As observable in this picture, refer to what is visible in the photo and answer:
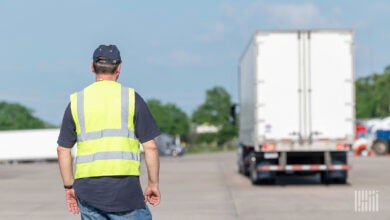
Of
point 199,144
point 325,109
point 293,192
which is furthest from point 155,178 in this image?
point 199,144

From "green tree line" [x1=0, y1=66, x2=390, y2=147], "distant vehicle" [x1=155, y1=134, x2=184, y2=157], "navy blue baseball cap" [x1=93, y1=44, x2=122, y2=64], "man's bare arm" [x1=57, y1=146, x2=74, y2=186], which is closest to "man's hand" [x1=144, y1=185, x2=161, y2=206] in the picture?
"man's bare arm" [x1=57, y1=146, x2=74, y2=186]

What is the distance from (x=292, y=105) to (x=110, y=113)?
17226 millimetres

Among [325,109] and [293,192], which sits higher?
[325,109]

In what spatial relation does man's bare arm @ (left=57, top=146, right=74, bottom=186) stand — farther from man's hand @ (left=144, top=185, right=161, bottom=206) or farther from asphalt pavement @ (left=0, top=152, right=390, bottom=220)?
asphalt pavement @ (left=0, top=152, right=390, bottom=220)

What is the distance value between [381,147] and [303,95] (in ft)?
147

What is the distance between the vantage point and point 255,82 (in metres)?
22.2

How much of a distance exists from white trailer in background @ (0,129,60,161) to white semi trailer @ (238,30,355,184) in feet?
147

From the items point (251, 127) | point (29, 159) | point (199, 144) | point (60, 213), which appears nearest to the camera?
point (60, 213)

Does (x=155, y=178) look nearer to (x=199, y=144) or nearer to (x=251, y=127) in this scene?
(x=251, y=127)

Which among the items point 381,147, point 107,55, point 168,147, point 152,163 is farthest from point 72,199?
point 168,147

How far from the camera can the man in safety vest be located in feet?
16.8

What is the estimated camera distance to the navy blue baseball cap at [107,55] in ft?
17.2

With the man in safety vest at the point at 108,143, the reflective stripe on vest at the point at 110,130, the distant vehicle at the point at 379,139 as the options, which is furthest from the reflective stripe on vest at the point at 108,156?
the distant vehicle at the point at 379,139

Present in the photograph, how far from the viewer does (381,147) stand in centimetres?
6531
